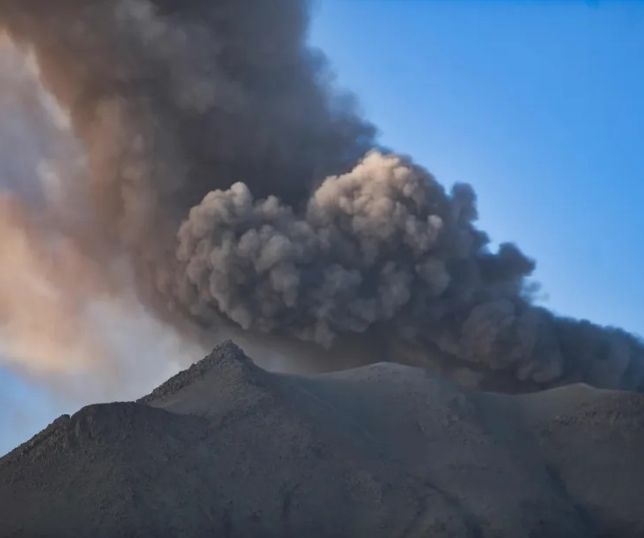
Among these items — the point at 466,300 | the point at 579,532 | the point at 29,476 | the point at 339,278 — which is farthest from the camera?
the point at 466,300

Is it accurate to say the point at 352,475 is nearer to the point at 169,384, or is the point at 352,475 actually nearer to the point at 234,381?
the point at 234,381

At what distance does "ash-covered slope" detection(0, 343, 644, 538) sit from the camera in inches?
1108

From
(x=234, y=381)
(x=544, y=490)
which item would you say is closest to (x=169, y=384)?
(x=234, y=381)

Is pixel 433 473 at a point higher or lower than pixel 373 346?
lower

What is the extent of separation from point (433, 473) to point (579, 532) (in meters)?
4.52

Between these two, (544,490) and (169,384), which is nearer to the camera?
(544,490)

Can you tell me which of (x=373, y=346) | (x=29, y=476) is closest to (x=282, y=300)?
(x=373, y=346)

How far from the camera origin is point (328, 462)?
3111 cm

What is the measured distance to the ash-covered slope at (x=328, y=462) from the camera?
Result: 28.1 m

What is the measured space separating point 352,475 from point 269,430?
115 inches

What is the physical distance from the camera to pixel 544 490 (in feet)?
108

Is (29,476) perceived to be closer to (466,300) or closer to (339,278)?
(339,278)

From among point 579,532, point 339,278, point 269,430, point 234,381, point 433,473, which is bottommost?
point 579,532

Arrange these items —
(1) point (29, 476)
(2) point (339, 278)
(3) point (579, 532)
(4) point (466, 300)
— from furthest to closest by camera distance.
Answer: (4) point (466, 300), (2) point (339, 278), (3) point (579, 532), (1) point (29, 476)
